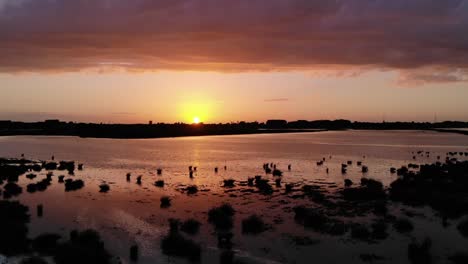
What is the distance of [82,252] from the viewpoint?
79.5 feet

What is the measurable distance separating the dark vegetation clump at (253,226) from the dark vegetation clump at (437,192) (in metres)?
15.3

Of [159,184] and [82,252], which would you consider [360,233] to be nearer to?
[82,252]

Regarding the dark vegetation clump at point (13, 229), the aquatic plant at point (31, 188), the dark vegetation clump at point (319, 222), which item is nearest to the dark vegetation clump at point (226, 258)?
the dark vegetation clump at point (319, 222)

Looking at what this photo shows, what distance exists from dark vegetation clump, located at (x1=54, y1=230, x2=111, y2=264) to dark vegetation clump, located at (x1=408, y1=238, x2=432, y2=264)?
1698cm

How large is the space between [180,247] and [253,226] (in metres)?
6.97

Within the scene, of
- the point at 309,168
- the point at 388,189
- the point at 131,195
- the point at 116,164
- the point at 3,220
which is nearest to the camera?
the point at 3,220

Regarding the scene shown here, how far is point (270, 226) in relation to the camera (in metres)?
33.6

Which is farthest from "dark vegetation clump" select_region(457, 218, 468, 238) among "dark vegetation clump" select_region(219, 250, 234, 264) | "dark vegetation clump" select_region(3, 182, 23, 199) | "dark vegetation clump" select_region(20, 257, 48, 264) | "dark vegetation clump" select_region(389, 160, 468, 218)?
"dark vegetation clump" select_region(3, 182, 23, 199)

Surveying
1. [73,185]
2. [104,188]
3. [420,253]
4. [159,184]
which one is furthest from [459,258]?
[73,185]

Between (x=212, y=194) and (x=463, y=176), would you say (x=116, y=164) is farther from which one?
(x=463, y=176)

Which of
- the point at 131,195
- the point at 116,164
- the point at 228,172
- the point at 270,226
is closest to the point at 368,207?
the point at 270,226

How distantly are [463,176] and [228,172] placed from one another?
33.0 m

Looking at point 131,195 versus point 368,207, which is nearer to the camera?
point 368,207

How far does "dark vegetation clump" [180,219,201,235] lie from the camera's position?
104 ft
